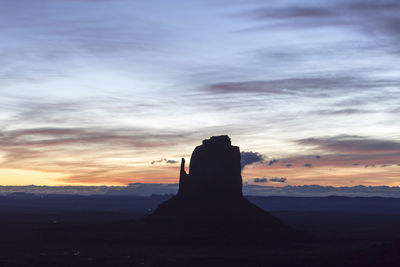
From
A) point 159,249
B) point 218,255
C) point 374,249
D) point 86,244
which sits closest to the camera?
point 374,249

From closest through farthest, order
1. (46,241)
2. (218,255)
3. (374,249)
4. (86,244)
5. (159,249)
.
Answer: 1. (374,249)
2. (218,255)
3. (159,249)
4. (86,244)
5. (46,241)

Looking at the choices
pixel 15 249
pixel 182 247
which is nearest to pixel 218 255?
pixel 182 247

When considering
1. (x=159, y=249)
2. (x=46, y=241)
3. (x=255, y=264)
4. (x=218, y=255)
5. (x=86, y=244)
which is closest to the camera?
(x=255, y=264)

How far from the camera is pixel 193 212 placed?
650 ft

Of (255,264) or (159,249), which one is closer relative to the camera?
(255,264)

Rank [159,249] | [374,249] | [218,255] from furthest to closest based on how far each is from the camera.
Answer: [159,249] → [218,255] → [374,249]

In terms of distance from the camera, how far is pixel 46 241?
646 feet

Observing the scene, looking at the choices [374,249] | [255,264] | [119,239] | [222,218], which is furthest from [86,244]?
[374,249]

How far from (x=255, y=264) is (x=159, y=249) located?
143 feet

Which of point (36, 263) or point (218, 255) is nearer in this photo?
point (36, 263)

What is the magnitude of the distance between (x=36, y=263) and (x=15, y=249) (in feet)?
128

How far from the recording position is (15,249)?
172 metres

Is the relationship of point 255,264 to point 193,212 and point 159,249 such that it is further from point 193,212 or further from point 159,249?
point 193,212

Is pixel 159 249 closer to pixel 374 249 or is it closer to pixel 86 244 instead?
pixel 86 244
